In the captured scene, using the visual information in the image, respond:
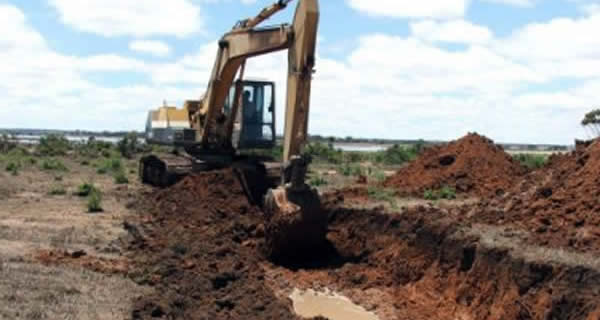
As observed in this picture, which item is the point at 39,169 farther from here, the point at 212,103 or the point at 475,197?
the point at 475,197

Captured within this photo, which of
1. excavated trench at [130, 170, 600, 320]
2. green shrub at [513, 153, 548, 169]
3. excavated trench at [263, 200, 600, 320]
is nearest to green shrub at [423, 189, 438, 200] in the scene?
excavated trench at [130, 170, 600, 320]

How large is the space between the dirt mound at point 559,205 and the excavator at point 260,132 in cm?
335

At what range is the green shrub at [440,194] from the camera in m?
19.2

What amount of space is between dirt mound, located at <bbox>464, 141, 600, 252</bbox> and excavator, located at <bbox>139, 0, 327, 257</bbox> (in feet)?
11.0

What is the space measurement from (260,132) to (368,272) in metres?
8.23

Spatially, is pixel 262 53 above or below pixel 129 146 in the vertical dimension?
above

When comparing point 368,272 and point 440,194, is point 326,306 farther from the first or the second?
point 440,194

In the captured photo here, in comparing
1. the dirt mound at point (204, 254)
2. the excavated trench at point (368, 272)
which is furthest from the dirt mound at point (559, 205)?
the dirt mound at point (204, 254)

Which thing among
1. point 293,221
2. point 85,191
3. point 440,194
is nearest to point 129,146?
point 85,191

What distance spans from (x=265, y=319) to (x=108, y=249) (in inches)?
179

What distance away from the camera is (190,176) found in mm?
20547

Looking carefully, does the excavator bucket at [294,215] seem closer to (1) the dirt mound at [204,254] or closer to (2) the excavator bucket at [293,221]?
(2) the excavator bucket at [293,221]

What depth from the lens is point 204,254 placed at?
1387 cm

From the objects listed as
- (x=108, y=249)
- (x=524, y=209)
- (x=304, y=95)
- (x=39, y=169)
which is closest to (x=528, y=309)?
(x=524, y=209)
